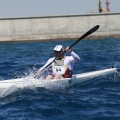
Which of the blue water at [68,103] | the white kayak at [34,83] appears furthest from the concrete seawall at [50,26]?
the white kayak at [34,83]

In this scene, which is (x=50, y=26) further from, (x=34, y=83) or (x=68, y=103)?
(x=68, y=103)

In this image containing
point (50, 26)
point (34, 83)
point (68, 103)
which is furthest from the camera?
point (50, 26)

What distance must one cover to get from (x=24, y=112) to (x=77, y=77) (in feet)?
14.5

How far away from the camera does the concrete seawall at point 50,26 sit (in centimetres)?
4462

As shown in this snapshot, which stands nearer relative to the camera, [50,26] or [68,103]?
[68,103]

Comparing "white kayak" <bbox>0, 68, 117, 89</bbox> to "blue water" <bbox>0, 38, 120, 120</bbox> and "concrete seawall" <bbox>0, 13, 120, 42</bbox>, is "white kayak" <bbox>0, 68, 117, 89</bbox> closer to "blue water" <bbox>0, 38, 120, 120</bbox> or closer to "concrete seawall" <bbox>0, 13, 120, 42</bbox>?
"blue water" <bbox>0, 38, 120, 120</bbox>

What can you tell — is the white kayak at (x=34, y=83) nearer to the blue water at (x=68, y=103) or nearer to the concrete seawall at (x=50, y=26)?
the blue water at (x=68, y=103)

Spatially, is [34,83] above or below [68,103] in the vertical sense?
above

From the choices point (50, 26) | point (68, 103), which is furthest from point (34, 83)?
point (50, 26)

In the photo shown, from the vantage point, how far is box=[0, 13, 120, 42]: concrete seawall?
4462cm

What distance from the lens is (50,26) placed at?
148ft

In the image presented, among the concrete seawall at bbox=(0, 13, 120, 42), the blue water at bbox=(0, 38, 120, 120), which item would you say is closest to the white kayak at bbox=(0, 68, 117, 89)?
the blue water at bbox=(0, 38, 120, 120)

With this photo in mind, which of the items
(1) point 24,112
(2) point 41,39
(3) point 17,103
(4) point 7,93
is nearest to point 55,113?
(1) point 24,112

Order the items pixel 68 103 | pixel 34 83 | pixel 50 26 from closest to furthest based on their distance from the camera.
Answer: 1. pixel 68 103
2. pixel 34 83
3. pixel 50 26
